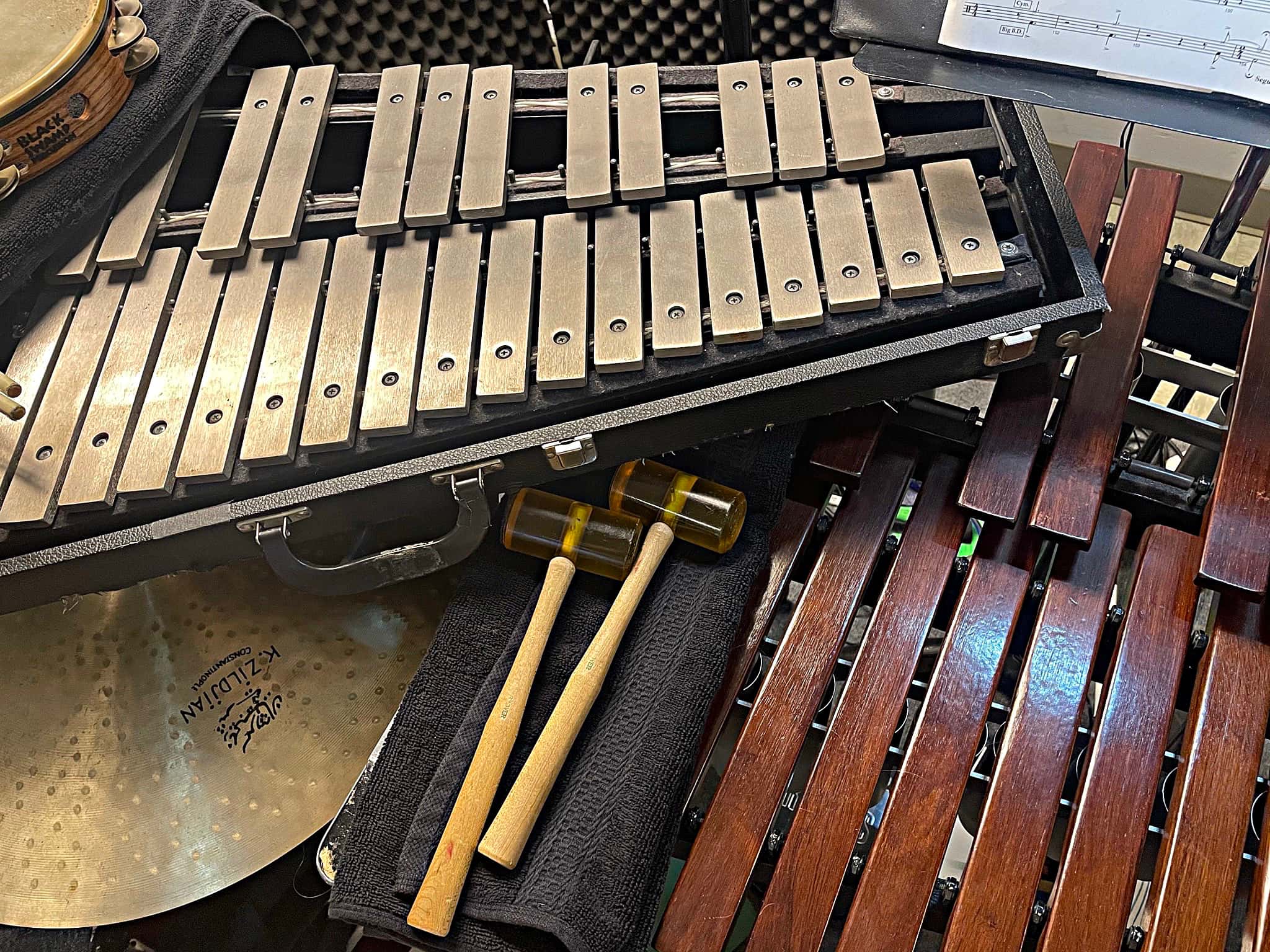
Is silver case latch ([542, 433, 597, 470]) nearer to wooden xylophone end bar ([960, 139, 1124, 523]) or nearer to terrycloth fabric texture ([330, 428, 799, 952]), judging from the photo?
terrycloth fabric texture ([330, 428, 799, 952])

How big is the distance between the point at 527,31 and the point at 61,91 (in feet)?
3.50

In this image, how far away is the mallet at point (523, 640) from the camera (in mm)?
1062

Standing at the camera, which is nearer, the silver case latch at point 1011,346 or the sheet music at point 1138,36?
the sheet music at point 1138,36

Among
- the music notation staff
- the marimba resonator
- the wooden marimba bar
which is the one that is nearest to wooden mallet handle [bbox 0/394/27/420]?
the marimba resonator

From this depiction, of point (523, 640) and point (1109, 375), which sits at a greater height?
point (1109, 375)

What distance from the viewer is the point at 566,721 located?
114 centimetres

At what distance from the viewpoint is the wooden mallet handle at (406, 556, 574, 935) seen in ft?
3.46

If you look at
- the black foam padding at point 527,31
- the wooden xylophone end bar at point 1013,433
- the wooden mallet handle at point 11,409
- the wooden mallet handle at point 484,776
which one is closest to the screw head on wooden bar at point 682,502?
the wooden mallet handle at point 484,776

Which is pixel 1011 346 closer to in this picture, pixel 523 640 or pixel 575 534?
pixel 575 534

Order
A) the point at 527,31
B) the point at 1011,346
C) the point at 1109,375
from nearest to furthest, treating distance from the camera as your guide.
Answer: the point at 1011,346 → the point at 1109,375 → the point at 527,31

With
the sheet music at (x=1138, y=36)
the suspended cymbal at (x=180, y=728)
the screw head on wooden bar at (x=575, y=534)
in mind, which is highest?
the sheet music at (x=1138, y=36)

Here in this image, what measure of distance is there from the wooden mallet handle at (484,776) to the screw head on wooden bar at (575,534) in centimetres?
2

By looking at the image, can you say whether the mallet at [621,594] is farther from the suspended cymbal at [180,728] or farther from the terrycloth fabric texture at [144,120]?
the terrycloth fabric texture at [144,120]

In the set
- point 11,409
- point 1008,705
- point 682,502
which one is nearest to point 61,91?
point 11,409
